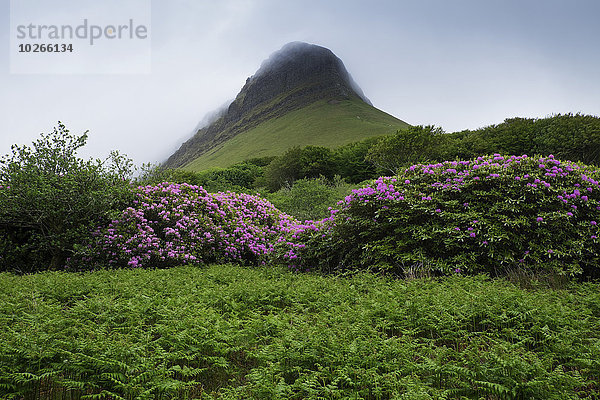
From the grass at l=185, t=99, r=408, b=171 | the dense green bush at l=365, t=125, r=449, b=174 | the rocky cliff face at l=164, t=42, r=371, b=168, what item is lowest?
the dense green bush at l=365, t=125, r=449, b=174

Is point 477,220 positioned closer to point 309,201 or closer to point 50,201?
point 50,201

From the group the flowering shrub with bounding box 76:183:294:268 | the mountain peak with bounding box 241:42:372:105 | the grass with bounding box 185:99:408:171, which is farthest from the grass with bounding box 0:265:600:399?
the mountain peak with bounding box 241:42:372:105

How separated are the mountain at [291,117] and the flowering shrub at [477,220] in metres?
79.8

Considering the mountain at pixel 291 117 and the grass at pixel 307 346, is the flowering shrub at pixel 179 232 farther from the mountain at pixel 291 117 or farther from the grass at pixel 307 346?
the mountain at pixel 291 117

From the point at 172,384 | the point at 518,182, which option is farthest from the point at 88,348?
the point at 518,182

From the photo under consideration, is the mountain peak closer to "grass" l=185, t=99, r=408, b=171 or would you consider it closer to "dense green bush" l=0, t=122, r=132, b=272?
"grass" l=185, t=99, r=408, b=171

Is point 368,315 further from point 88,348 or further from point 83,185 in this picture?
point 83,185

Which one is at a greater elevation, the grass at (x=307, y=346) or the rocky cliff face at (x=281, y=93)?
the rocky cliff face at (x=281, y=93)

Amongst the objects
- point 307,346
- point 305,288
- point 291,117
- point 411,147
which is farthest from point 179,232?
point 291,117

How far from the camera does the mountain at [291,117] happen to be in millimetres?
105150

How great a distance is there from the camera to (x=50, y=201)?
32.9 feet

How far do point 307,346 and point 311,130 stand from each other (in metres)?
111

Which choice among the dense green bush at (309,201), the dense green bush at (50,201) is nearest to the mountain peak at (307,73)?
the dense green bush at (309,201)

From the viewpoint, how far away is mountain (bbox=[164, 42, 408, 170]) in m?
105
